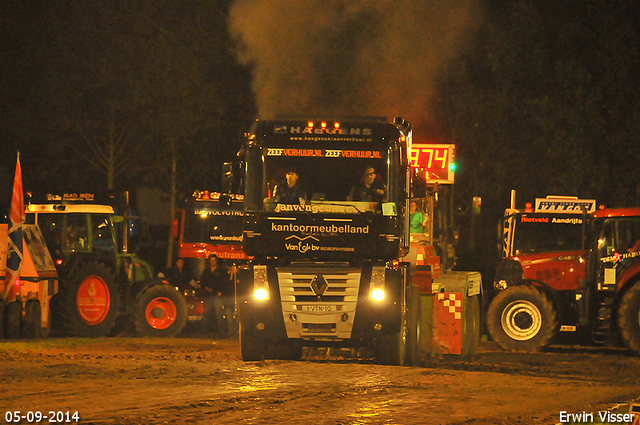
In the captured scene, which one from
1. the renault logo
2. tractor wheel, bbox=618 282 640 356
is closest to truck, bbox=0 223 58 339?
the renault logo

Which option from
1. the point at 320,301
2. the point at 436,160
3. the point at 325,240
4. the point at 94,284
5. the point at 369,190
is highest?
the point at 436,160

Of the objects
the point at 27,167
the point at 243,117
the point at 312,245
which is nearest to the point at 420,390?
the point at 312,245

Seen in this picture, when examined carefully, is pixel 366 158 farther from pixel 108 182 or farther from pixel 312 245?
pixel 108 182

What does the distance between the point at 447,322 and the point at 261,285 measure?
3.47 metres

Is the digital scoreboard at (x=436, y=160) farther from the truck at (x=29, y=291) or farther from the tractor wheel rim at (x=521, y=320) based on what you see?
the truck at (x=29, y=291)

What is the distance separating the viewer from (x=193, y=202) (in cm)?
2766

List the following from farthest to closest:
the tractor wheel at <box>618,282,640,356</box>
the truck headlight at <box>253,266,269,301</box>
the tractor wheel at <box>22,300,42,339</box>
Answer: the tractor wheel at <box>22,300,42,339</box> < the tractor wheel at <box>618,282,640,356</box> < the truck headlight at <box>253,266,269,301</box>

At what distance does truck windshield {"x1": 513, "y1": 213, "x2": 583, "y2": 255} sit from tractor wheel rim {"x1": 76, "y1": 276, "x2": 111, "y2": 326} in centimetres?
848

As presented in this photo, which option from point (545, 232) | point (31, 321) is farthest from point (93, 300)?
point (545, 232)

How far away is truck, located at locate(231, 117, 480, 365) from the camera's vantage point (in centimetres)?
1336

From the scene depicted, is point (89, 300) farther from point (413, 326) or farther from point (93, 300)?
point (413, 326)

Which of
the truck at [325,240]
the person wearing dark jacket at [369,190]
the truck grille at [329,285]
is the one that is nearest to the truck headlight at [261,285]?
the truck at [325,240]

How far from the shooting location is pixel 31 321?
1761 cm

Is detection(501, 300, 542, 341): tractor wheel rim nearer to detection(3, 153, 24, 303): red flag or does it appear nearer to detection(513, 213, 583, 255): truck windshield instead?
detection(513, 213, 583, 255): truck windshield
